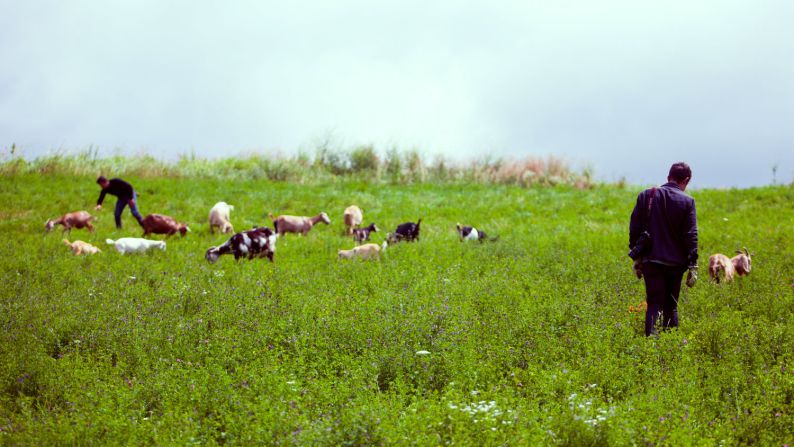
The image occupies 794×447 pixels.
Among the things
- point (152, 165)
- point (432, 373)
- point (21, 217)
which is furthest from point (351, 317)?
point (152, 165)

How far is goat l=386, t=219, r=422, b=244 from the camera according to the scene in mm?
19320

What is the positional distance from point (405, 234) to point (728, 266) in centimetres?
916

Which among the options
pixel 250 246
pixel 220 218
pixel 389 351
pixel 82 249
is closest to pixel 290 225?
pixel 220 218

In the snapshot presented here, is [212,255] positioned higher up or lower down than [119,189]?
lower down

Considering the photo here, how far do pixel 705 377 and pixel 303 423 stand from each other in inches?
189

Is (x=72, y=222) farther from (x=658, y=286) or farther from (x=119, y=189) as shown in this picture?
(x=658, y=286)

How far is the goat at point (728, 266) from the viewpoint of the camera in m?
12.5

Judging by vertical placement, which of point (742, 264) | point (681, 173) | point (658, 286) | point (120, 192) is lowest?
point (742, 264)

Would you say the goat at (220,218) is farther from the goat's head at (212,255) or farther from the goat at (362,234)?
the goat's head at (212,255)

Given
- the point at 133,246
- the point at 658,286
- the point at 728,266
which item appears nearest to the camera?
the point at 658,286

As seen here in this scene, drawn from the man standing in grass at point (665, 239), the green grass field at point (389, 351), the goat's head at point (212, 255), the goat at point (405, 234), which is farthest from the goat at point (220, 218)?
the man standing in grass at point (665, 239)

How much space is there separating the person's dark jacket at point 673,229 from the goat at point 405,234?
35.7ft

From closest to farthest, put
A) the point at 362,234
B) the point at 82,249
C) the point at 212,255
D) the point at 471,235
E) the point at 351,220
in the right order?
1. the point at 212,255
2. the point at 82,249
3. the point at 471,235
4. the point at 362,234
5. the point at 351,220

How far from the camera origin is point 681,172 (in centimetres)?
897
